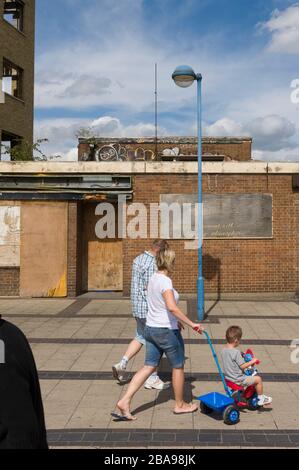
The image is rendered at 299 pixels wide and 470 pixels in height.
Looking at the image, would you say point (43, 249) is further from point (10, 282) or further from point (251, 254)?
point (251, 254)

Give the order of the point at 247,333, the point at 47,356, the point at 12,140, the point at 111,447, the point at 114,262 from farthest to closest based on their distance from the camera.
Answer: the point at 12,140 → the point at 114,262 → the point at 247,333 → the point at 47,356 → the point at 111,447

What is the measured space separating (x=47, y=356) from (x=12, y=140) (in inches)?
757

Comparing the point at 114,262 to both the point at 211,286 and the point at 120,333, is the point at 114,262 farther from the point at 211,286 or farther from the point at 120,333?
the point at 120,333

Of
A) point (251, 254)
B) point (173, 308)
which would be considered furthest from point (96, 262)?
point (173, 308)

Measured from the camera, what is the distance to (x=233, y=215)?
15562mm

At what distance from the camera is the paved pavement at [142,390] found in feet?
17.3

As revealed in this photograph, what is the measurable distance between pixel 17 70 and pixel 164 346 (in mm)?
22325

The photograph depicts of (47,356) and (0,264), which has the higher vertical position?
(0,264)

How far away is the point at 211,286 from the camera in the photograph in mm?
15492

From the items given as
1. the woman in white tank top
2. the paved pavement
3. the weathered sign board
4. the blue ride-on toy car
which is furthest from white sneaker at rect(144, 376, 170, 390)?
the weathered sign board

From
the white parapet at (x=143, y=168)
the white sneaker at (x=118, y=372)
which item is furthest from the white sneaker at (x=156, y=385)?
the white parapet at (x=143, y=168)

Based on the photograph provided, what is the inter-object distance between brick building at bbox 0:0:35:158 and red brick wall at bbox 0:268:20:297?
10.4m
